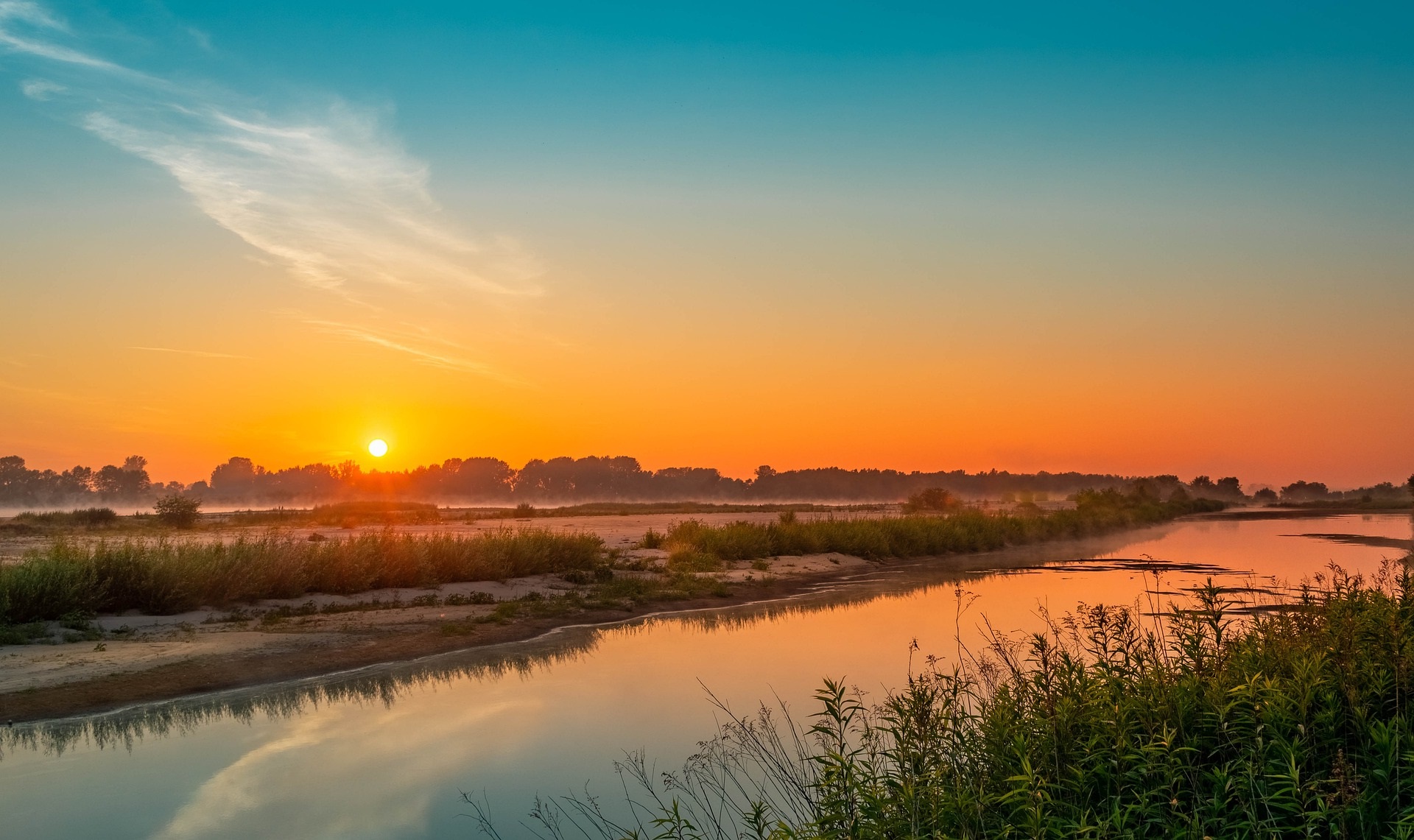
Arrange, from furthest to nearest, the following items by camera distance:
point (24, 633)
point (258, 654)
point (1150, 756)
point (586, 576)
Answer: point (586, 576), point (24, 633), point (258, 654), point (1150, 756)

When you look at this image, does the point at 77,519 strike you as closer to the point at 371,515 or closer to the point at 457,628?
the point at 371,515

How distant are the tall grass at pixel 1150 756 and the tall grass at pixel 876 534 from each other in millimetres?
27207

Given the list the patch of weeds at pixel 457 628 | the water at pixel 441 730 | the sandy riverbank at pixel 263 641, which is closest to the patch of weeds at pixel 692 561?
the sandy riverbank at pixel 263 641

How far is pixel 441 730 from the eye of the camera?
12523mm

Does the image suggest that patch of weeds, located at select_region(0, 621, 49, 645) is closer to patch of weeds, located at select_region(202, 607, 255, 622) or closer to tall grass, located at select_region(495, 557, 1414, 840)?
patch of weeds, located at select_region(202, 607, 255, 622)

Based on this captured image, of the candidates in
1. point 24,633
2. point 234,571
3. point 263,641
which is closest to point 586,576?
point 234,571

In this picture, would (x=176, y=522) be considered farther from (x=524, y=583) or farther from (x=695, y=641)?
(x=695, y=641)

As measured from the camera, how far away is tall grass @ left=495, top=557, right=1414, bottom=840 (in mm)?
5812

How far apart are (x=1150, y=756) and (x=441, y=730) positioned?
9.17 m

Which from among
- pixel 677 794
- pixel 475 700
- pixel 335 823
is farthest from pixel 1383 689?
pixel 475 700

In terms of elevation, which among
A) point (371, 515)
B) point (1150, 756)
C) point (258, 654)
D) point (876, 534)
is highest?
point (371, 515)

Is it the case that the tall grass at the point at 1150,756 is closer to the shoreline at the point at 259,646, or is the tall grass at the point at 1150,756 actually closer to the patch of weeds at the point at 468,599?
the shoreline at the point at 259,646

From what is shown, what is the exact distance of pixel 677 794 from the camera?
371 inches

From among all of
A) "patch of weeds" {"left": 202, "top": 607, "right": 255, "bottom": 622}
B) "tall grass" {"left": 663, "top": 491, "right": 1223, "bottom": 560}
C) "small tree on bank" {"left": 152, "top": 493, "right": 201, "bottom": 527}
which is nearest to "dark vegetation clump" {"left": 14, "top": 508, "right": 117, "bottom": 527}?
"small tree on bank" {"left": 152, "top": 493, "right": 201, "bottom": 527}
